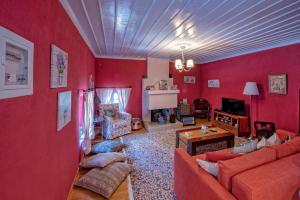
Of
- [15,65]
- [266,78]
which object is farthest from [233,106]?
[15,65]

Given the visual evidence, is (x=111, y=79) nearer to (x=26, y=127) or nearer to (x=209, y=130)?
(x=209, y=130)

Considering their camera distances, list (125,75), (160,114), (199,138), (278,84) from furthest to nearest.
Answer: (160,114)
(125,75)
(278,84)
(199,138)

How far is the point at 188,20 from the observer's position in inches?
91.4

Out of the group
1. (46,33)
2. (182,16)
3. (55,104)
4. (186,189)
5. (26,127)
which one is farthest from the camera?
(182,16)

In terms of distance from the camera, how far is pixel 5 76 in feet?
2.55

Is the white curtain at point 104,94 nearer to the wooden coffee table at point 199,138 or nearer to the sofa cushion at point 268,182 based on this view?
the wooden coffee table at point 199,138

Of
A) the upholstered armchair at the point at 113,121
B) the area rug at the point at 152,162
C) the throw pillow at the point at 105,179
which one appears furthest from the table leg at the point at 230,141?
the upholstered armchair at the point at 113,121

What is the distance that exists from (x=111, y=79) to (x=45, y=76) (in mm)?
4233

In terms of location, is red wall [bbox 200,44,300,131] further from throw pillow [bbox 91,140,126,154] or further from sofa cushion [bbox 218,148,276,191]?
throw pillow [bbox 91,140,126,154]

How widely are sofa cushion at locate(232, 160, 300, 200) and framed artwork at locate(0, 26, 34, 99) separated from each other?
5.44ft

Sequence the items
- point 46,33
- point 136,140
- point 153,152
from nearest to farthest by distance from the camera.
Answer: point 46,33 < point 153,152 < point 136,140

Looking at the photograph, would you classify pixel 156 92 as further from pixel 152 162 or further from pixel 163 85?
pixel 152 162

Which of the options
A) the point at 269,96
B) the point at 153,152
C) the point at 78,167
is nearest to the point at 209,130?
the point at 153,152

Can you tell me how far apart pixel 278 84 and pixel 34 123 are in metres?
4.79
